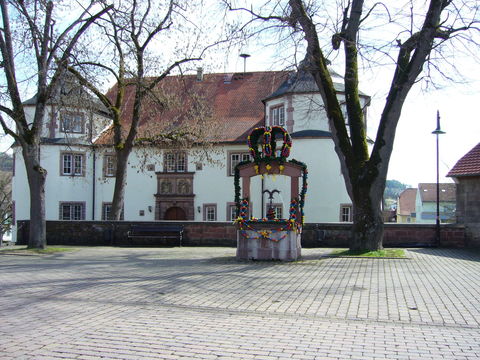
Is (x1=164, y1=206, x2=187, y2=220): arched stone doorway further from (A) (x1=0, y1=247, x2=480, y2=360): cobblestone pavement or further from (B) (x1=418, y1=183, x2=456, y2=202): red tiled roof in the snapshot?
(B) (x1=418, y1=183, x2=456, y2=202): red tiled roof

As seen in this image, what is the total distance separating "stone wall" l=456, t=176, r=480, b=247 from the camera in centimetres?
1931

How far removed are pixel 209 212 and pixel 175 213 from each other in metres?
2.32

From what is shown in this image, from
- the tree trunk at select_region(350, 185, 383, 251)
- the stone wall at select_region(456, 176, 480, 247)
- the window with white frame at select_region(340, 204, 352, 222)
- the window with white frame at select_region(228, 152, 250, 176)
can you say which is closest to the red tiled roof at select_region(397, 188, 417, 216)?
the window with white frame at select_region(228, 152, 250, 176)

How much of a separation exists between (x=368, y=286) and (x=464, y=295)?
5.65 ft

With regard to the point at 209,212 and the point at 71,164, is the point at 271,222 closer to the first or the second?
the point at 209,212

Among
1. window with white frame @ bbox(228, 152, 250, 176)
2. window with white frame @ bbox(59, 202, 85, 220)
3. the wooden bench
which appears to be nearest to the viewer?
the wooden bench

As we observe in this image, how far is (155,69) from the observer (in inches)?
909

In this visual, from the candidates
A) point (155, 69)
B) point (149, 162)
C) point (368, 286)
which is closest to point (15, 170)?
point (149, 162)

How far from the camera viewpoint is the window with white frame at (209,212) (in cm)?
3259

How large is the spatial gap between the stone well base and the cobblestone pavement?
808 mm

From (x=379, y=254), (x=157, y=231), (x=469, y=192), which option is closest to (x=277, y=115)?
(x=157, y=231)

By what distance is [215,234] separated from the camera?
20984 mm

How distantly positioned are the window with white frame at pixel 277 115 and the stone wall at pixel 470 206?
12.7 metres

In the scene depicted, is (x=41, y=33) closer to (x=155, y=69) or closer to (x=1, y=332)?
(x=155, y=69)
